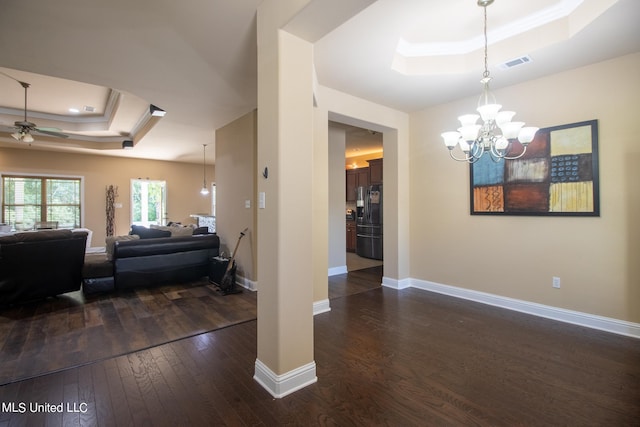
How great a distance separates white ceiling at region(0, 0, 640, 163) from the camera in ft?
7.39

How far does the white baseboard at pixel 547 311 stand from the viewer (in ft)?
9.41

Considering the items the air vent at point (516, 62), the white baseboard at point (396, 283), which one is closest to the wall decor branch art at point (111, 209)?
the white baseboard at point (396, 283)

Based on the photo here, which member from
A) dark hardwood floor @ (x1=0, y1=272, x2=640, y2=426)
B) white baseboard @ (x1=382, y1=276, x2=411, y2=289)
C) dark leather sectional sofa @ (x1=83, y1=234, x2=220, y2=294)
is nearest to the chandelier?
dark hardwood floor @ (x1=0, y1=272, x2=640, y2=426)

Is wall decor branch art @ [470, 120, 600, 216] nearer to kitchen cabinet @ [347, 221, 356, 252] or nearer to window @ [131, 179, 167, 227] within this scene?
kitchen cabinet @ [347, 221, 356, 252]

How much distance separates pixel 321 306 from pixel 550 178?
2978 millimetres

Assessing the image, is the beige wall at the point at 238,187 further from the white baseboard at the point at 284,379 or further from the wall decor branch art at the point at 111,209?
the wall decor branch art at the point at 111,209

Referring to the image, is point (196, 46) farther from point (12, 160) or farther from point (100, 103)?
point (12, 160)

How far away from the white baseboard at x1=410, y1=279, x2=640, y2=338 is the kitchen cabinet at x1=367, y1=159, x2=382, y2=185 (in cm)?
383

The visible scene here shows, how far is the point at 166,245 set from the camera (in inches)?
178

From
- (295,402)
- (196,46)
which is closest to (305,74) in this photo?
(196,46)

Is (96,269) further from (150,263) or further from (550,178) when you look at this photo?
(550,178)

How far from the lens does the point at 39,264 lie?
12.1 ft

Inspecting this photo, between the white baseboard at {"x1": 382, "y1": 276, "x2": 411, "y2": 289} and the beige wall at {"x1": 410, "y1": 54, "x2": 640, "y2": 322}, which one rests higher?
the beige wall at {"x1": 410, "y1": 54, "x2": 640, "y2": 322}

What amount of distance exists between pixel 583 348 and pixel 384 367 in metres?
1.84
